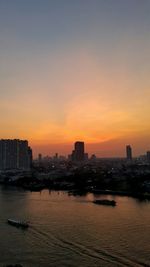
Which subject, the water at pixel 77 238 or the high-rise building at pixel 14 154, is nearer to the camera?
the water at pixel 77 238

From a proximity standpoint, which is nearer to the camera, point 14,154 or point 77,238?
point 77,238

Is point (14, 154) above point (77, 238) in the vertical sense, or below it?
above

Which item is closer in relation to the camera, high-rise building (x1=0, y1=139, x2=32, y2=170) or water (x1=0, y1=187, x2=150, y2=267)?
water (x1=0, y1=187, x2=150, y2=267)

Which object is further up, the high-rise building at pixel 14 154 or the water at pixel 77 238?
the high-rise building at pixel 14 154

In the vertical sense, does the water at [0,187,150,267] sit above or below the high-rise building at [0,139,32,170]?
below

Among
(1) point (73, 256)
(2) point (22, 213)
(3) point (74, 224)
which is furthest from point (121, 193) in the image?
(1) point (73, 256)
